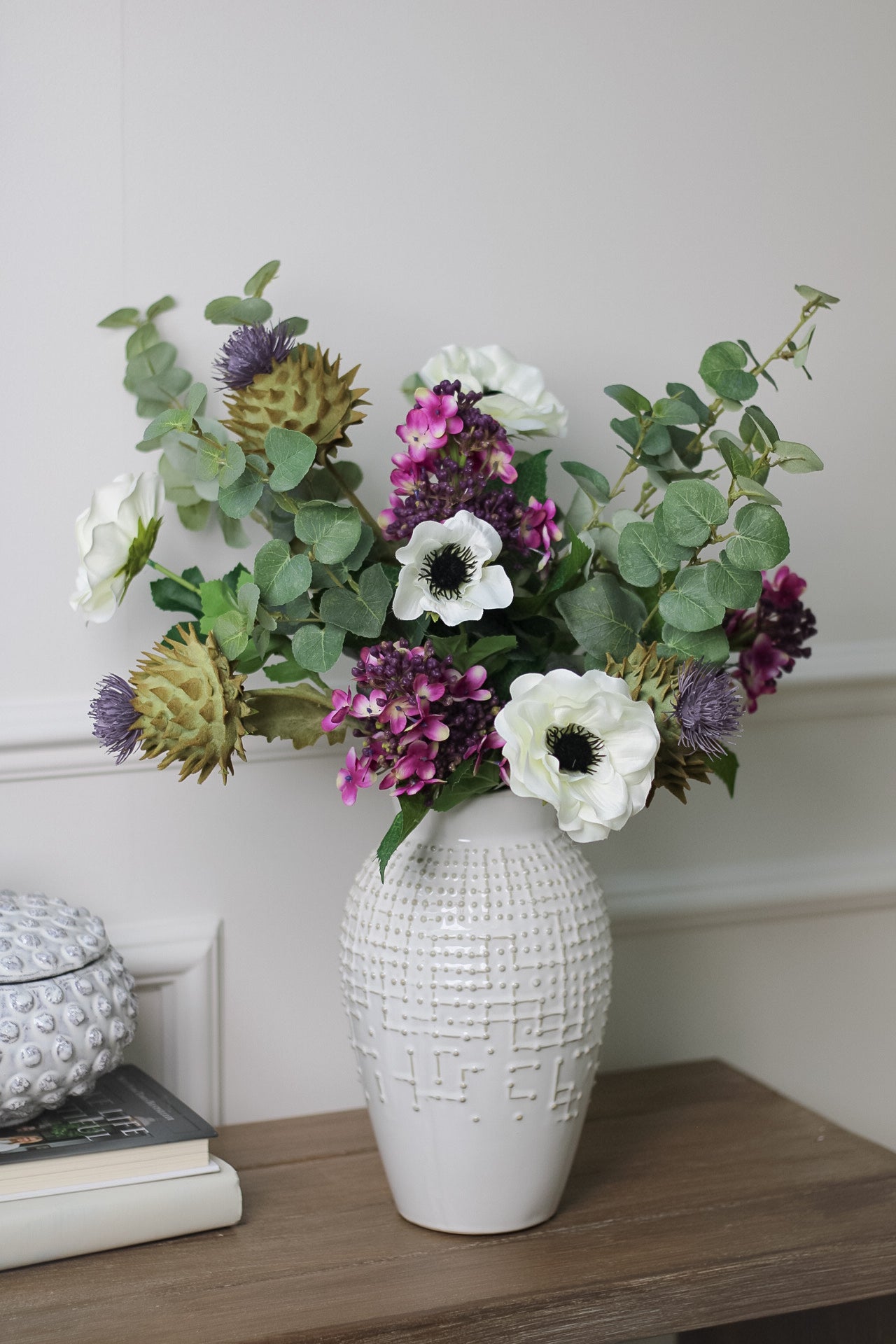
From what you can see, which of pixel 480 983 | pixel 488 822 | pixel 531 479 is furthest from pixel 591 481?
pixel 480 983

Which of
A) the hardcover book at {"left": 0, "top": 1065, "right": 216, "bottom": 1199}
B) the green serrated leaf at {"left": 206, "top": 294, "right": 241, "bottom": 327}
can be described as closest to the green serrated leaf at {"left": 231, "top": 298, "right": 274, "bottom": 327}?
the green serrated leaf at {"left": 206, "top": 294, "right": 241, "bottom": 327}

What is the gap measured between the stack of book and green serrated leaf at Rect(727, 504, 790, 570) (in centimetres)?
51

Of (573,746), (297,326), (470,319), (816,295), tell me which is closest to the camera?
(573,746)

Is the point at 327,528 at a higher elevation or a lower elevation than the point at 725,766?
higher

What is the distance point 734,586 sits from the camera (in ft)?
2.30

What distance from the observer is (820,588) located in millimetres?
1163

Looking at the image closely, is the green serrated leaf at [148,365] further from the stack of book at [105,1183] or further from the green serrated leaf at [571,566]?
the stack of book at [105,1183]

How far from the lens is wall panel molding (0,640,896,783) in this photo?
0.92 m

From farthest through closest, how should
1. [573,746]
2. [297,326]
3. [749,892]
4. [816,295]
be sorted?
[749,892]
[297,326]
[816,295]
[573,746]

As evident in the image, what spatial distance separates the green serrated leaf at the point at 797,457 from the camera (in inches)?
28.3

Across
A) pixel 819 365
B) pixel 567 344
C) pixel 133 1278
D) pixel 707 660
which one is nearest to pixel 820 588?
pixel 819 365

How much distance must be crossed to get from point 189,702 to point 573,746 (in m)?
0.23

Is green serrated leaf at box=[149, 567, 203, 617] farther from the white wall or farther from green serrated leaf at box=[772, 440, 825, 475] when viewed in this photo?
green serrated leaf at box=[772, 440, 825, 475]

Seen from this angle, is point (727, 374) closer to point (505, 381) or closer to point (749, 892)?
point (505, 381)
